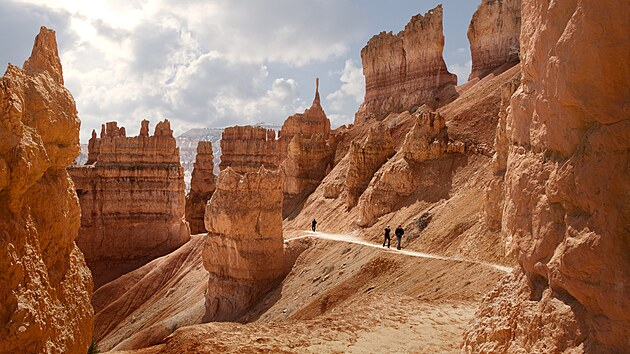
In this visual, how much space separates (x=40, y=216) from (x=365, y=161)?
25.3 meters

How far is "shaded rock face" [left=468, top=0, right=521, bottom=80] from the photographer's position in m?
39.3

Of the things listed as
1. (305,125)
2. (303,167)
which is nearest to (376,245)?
(303,167)

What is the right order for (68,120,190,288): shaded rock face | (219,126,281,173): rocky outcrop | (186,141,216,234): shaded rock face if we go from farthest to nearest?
1. (219,126,281,173): rocky outcrop
2. (186,141,216,234): shaded rock face
3. (68,120,190,288): shaded rock face

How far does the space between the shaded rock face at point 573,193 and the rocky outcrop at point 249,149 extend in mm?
43296

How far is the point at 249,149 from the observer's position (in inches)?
2094

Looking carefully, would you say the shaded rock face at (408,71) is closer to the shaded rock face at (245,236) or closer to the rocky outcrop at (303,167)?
the rocky outcrop at (303,167)

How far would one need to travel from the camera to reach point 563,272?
7312 millimetres

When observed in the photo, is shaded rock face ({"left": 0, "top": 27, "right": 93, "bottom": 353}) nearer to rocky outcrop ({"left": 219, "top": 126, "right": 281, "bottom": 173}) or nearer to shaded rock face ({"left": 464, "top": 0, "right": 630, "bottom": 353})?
shaded rock face ({"left": 464, "top": 0, "right": 630, "bottom": 353})

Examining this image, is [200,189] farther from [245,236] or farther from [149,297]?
[245,236]

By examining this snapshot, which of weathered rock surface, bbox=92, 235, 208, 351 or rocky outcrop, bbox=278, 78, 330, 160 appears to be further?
rocky outcrop, bbox=278, 78, 330, 160

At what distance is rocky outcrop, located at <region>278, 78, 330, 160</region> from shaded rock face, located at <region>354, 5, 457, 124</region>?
3.30 meters

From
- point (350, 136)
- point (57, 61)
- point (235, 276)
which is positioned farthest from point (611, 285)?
point (350, 136)

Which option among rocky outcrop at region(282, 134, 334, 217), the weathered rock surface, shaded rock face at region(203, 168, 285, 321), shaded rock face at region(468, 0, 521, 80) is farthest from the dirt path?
shaded rock face at region(468, 0, 521, 80)

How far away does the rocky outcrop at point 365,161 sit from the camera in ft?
107
